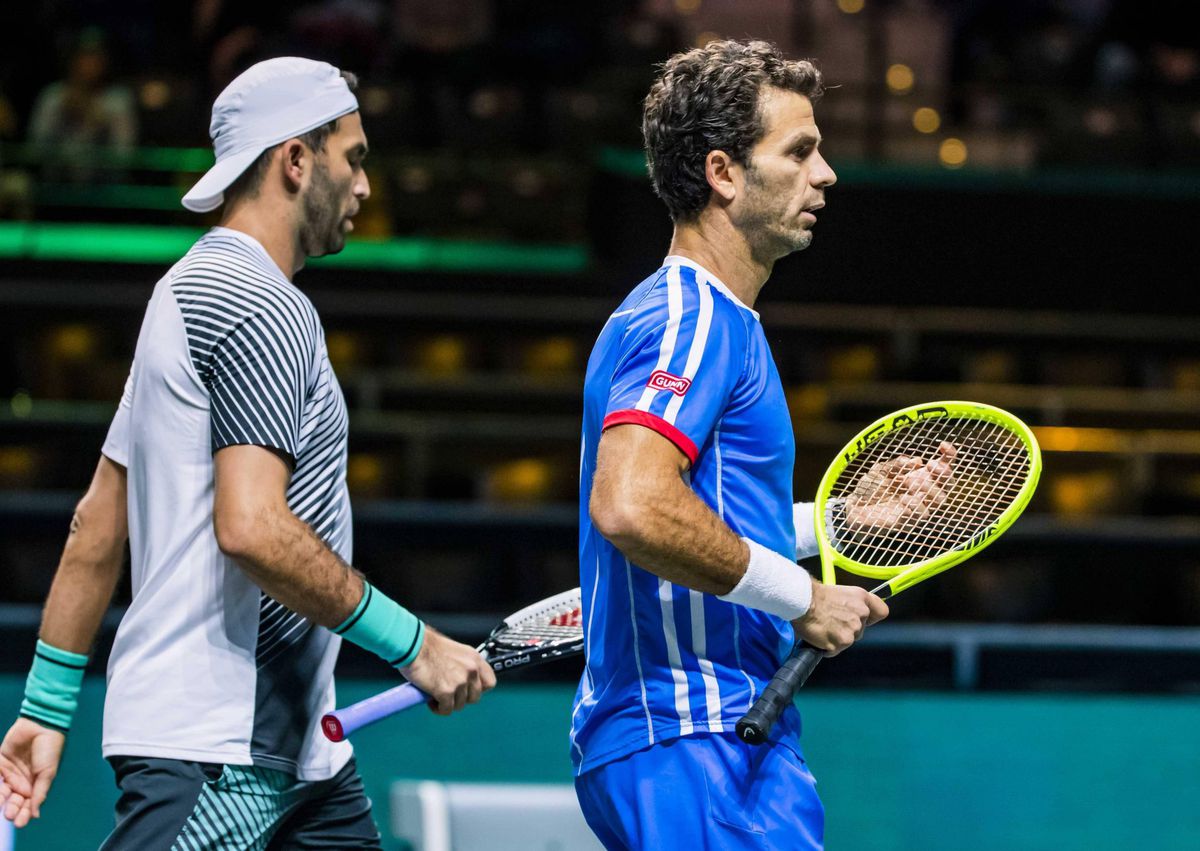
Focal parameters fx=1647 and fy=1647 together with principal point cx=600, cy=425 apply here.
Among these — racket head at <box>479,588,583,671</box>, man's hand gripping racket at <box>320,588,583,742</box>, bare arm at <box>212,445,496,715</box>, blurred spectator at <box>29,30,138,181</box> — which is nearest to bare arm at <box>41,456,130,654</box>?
bare arm at <box>212,445,496,715</box>

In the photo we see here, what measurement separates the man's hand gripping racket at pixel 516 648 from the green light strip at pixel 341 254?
21.2ft

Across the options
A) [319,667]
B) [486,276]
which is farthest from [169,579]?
[486,276]

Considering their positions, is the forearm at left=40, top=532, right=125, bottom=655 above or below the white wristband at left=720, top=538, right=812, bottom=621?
below

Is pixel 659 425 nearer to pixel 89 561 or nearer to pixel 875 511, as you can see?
pixel 875 511

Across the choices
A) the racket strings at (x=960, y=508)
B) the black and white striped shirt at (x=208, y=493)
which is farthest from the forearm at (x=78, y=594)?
the racket strings at (x=960, y=508)

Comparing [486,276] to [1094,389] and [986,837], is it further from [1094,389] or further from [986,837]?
[986,837]

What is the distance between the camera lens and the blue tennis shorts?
2094 millimetres

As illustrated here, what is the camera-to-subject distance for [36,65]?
9.83m

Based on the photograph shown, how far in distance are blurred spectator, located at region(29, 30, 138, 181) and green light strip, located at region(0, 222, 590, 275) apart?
1.12 ft

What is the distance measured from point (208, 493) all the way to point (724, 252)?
2.59 feet

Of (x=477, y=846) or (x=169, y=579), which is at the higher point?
(x=169, y=579)

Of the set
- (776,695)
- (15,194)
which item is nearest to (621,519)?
(776,695)

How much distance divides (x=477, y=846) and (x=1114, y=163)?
7.75 m

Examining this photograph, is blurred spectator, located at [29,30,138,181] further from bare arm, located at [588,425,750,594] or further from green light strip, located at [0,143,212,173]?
bare arm, located at [588,425,750,594]
